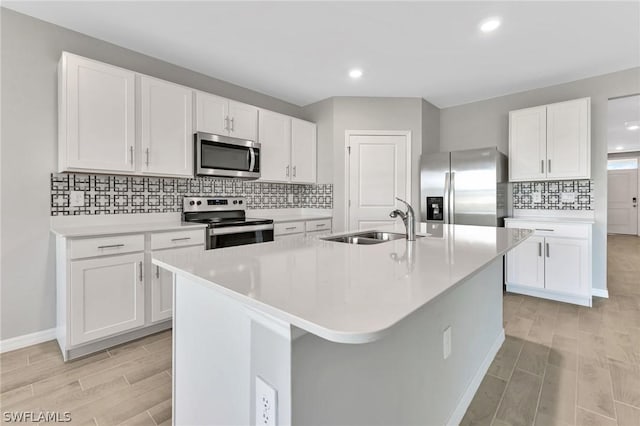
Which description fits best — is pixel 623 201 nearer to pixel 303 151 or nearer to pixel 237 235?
pixel 303 151

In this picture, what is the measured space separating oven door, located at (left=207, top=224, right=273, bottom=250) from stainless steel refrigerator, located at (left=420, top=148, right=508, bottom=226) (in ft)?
6.83

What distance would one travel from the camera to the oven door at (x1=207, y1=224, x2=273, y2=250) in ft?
8.96

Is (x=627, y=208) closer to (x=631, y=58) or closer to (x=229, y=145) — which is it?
(x=631, y=58)

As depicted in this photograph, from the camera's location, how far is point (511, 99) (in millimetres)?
3982

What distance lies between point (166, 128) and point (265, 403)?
8.52 feet

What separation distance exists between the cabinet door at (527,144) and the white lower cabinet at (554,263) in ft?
2.01

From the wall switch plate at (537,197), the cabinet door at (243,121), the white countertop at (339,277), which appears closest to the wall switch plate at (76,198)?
the cabinet door at (243,121)

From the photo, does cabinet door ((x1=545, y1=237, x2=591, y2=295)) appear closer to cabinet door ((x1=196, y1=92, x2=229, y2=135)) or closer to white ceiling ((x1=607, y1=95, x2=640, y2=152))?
white ceiling ((x1=607, y1=95, x2=640, y2=152))

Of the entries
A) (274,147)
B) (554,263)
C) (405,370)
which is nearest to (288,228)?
(274,147)

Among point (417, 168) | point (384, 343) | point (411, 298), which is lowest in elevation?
point (384, 343)

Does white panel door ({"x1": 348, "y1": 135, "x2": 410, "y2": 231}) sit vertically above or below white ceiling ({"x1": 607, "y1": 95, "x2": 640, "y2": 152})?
below

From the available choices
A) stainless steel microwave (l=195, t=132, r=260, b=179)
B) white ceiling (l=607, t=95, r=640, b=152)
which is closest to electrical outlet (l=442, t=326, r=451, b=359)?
stainless steel microwave (l=195, t=132, r=260, b=179)

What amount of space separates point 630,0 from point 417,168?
2.32 metres

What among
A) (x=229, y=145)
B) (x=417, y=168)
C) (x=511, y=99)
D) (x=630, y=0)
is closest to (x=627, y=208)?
(x=511, y=99)
